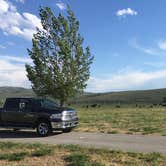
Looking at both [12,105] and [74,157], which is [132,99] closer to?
[12,105]

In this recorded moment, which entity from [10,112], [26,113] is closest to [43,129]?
[26,113]

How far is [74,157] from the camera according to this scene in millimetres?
10836

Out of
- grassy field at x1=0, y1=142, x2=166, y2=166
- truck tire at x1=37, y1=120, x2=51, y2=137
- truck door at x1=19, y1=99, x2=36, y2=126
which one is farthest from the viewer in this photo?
truck door at x1=19, y1=99, x2=36, y2=126

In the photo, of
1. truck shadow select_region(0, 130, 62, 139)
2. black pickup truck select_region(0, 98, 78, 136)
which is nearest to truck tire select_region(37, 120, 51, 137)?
black pickup truck select_region(0, 98, 78, 136)

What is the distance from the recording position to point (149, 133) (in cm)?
1730

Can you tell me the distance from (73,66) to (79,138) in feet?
48.8

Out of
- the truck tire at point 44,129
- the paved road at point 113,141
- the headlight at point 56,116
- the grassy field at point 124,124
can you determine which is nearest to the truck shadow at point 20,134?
the paved road at point 113,141

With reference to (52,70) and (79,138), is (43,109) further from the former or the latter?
(52,70)

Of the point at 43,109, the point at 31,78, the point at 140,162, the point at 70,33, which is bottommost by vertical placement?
the point at 140,162

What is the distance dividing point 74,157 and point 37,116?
24.8ft

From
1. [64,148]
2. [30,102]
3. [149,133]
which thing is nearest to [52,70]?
[30,102]

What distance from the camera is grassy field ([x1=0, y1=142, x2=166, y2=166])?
10.2m

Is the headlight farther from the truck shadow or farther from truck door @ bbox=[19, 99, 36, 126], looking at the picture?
truck door @ bbox=[19, 99, 36, 126]

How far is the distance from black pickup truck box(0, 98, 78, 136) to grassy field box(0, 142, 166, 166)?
4.85 metres
